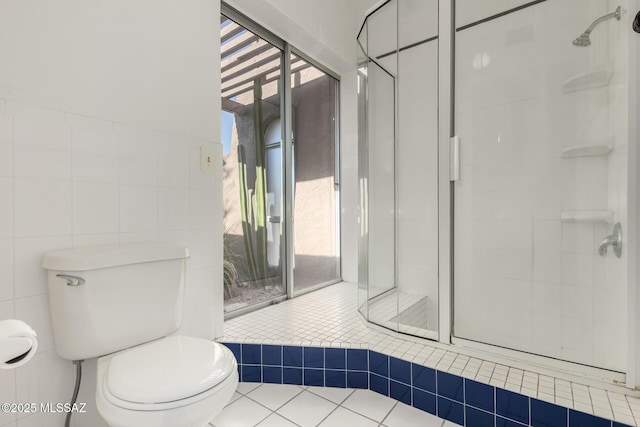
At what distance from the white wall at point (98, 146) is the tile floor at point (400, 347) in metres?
0.31

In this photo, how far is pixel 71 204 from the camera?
3.94 ft

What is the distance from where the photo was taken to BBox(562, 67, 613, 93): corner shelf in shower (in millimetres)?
1395

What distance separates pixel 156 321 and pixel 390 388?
3.54 feet

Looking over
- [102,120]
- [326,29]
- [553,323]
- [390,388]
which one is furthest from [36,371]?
[326,29]

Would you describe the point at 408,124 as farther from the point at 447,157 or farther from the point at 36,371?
the point at 36,371

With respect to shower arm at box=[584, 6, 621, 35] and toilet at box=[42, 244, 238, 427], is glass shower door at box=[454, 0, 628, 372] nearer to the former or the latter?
shower arm at box=[584, 6, 621, 35]

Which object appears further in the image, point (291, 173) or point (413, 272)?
point (291, 173)

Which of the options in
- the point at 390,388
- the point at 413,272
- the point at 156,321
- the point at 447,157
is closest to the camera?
the point at 156,321

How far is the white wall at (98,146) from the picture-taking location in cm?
108

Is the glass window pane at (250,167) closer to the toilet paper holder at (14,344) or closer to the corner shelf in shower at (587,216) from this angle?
the toilet paper holder at (14,344)

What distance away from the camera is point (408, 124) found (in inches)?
76.5

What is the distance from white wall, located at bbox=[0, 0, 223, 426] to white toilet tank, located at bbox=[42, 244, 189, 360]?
0.12 m

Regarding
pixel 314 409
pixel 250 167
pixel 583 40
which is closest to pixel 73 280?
pixel 314 409

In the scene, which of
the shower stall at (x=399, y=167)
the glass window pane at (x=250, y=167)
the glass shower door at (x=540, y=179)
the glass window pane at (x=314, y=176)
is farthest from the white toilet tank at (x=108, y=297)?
the glass shower door at (x=540, y=179)
